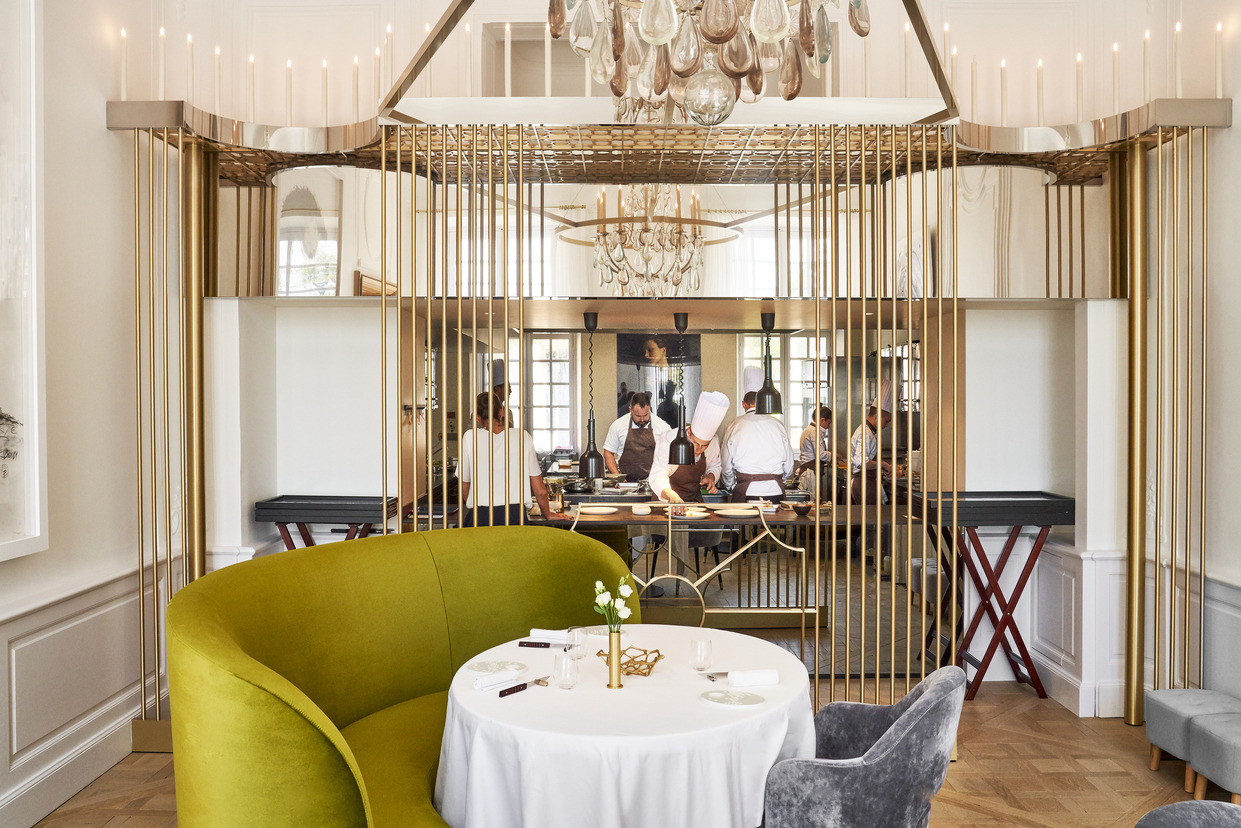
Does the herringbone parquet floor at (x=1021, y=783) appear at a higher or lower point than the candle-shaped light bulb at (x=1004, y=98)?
lower

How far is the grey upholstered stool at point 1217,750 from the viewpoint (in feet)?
9.87

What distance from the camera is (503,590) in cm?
350

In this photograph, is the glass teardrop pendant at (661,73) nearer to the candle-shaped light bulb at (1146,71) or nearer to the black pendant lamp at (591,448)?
the candle-shaped light bulb at (1146,71)

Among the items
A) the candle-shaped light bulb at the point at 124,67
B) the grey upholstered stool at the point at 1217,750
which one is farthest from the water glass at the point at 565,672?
the candle-shaped light bulb at the point at 124,67

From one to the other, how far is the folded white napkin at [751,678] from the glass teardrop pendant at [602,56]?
5.27ft

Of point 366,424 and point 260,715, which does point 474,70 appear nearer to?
point 366,424

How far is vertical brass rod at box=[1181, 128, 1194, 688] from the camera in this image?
3.79 meters

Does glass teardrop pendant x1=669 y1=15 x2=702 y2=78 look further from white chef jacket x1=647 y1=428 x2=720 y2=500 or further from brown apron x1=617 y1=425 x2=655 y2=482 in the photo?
brown apron x1=617 y1=425 x2=655 y2=482

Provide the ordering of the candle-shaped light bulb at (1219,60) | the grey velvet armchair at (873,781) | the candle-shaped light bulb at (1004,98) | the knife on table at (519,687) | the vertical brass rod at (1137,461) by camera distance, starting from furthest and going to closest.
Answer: the candle-shaped light bulb at (1004,98) < the vertical brass rod at (1137,461) < the candle-shaped light bulb at (1219,60) < the knife on table at (519,687) < the grey velvet armchair at (873,781)

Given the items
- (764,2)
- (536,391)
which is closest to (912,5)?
(764,2)

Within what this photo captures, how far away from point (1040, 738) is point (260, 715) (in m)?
3.59

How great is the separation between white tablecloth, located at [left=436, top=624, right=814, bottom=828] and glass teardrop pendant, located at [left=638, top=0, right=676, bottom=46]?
5.07 ft

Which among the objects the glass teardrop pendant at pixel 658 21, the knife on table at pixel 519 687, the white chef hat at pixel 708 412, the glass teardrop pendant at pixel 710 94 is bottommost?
the knife on table at pixel 519 687

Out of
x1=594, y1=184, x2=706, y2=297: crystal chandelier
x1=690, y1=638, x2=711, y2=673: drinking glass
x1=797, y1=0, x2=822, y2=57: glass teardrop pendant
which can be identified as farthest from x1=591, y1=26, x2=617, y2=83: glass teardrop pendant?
x1=594, y1=184, x2=706, y2=297: crystal chandelier
